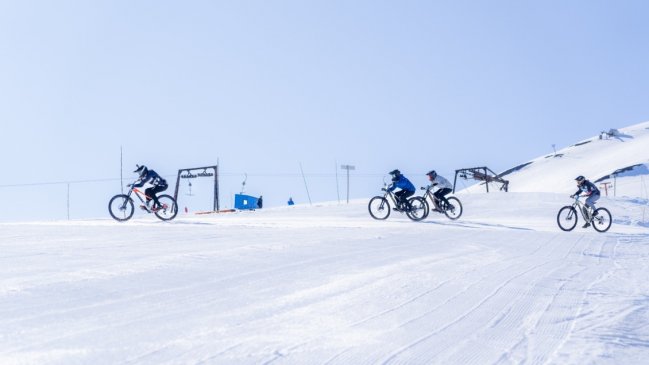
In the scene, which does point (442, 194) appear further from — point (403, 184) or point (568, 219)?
point (568, 219)

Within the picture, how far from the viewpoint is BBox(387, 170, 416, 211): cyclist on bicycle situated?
19203mm

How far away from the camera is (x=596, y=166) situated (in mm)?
65125

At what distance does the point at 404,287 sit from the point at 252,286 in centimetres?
130

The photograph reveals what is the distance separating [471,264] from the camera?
7055mm

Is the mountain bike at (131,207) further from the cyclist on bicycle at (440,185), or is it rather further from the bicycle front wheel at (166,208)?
the cyclist on bicycle at (440,185)

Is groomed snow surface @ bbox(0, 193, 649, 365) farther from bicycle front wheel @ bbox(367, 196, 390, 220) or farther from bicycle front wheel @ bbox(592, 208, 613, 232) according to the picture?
bicycle front wheel @ bbox(367, 196, 390, 220)

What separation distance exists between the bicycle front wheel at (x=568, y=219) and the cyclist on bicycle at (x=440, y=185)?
11.7ft

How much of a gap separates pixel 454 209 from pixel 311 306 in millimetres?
16746

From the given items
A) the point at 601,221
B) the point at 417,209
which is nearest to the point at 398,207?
the point at 417,209

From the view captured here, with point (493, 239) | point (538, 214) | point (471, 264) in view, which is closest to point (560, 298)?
point (471, 264)

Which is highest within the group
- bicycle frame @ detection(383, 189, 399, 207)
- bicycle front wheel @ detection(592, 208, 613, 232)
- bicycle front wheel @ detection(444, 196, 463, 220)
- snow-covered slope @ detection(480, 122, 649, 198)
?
snow-covered slope @ detection(480, 122, 649, 198)

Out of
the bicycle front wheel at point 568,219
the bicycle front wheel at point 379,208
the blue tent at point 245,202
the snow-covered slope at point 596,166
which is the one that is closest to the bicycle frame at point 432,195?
the bicycle front wheel at point 379,208

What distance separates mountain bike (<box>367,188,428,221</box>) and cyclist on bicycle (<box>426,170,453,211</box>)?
25.8 inches

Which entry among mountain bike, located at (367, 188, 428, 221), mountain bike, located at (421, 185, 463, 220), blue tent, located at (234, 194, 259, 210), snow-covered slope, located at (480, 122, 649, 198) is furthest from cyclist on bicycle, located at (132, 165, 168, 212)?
snow-covered slope, located at (480, 122, 649, 198)
